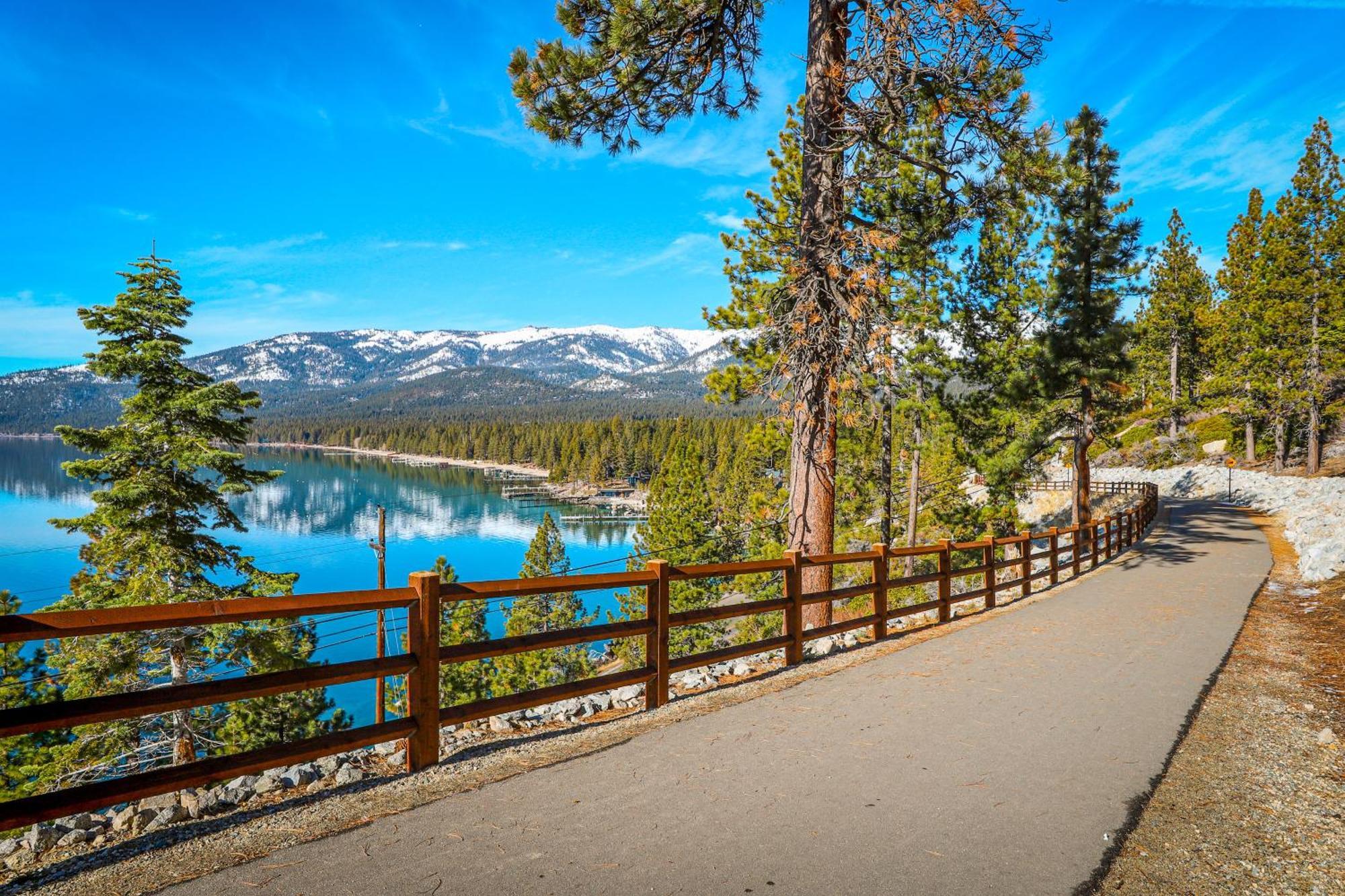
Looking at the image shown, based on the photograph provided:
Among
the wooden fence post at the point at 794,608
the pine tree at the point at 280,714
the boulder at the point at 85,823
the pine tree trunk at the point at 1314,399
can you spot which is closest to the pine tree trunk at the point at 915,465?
the wooden fence post at the point at 794,608

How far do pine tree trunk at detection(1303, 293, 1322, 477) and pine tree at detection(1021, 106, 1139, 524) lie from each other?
1575 centimetres

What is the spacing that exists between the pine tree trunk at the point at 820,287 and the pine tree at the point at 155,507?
12.0m

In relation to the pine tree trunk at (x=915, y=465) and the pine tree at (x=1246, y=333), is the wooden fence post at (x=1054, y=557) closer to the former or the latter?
the pine tree trunk at (x=915, y=465)

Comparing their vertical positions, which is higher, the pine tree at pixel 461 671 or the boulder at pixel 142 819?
the boulder at pixel 142 819

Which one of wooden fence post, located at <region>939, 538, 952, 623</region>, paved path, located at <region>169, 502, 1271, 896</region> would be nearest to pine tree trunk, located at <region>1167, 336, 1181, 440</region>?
wooden fence post, located at <region>939, 538, 952, 623</region>

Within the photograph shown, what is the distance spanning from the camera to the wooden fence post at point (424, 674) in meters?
4.26

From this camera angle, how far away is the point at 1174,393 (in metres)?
50.9

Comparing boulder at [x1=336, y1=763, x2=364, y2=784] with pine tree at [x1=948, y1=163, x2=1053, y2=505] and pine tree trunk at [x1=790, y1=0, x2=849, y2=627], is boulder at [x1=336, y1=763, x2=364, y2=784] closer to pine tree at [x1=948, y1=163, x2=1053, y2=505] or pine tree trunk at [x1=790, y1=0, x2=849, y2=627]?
pine tree trunk at [x1=790, y1=0, x2=849, y2=627]

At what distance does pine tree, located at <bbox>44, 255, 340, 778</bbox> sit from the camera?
1444 centimetres

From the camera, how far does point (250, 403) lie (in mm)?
17031

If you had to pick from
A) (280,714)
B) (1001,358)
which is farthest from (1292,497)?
(280,714)

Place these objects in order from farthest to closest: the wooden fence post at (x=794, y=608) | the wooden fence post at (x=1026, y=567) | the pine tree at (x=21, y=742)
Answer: the pine tree at (x=21, y=742) < the wooden fence post at (x=1026, y=567) < the wooden fence post at (x=794, y=608)

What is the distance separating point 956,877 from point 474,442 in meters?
178

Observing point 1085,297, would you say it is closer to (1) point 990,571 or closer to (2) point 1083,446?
(2) point 1083,446
